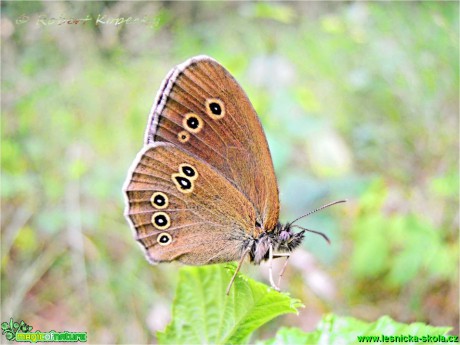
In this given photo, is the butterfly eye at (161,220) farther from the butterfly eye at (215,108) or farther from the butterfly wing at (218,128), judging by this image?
the butterfly eye at (215,108)

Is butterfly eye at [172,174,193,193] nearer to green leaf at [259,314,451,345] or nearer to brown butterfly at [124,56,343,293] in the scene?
brown butterfly at [124,56,343,293]

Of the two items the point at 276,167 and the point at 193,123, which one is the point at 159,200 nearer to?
the point at 193,123

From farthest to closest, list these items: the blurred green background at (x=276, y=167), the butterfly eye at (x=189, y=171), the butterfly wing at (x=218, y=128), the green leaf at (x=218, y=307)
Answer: the blurred green background at (x=276, y=167), the butterfly eye at (x=189, y=171), the butterfly wing at (x=218, y=128), the green leaf at (x=218, y=307)

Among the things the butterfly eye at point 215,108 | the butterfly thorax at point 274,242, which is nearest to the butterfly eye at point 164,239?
the butterfly thorax at point 274,242

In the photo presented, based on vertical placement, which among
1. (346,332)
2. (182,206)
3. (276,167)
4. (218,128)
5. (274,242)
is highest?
(276,167)

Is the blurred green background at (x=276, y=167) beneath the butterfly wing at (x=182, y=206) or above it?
above

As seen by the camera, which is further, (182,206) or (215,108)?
(182,206)

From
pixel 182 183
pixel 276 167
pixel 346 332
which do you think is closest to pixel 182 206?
pixel 182 183
